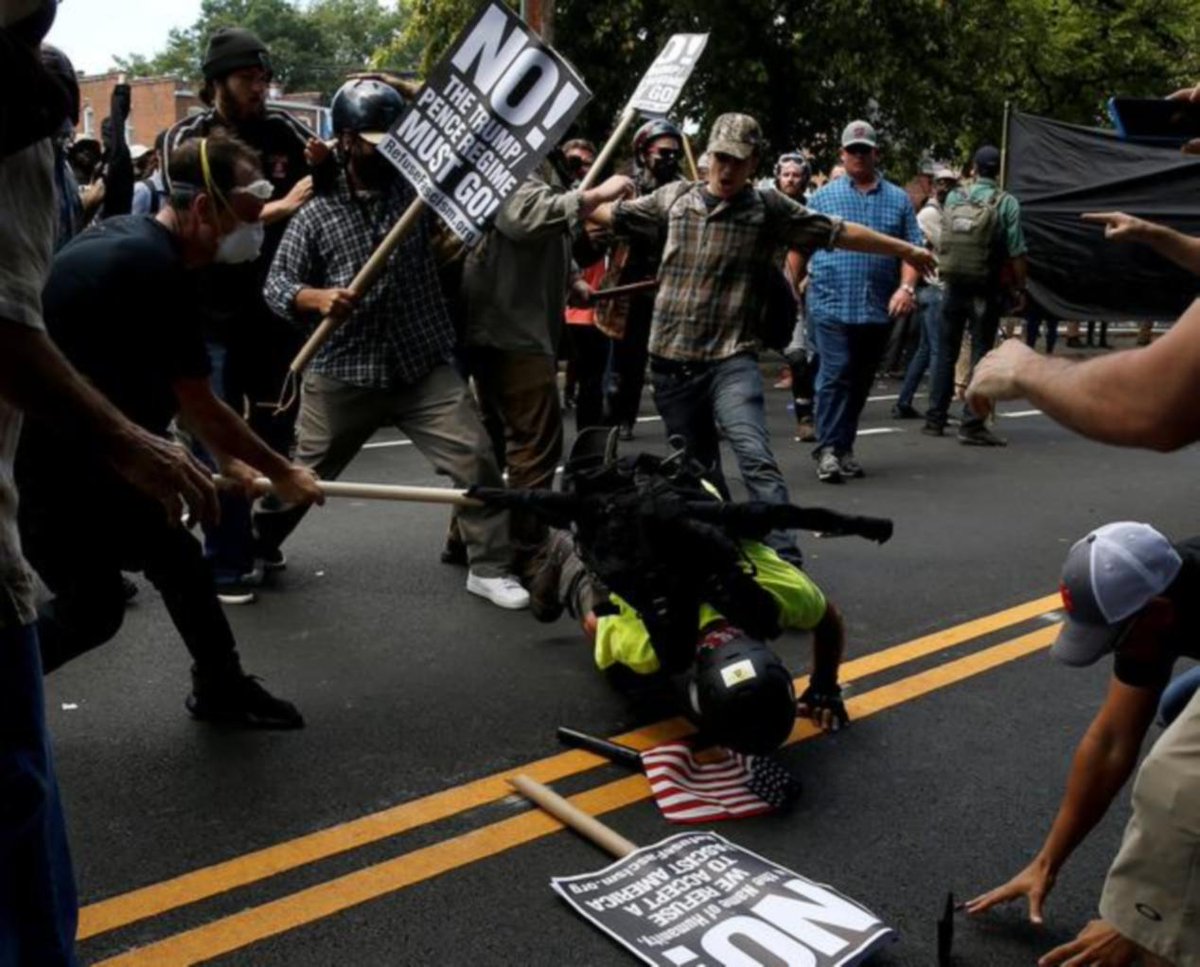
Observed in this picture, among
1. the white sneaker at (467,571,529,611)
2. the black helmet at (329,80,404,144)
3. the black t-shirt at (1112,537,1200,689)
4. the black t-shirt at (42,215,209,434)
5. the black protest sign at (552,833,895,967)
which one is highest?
the black helmet at (329,80,404,144)

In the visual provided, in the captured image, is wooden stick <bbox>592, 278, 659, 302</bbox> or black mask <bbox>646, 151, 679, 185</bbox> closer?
wooden stick <bbox>592, 278, 659, 302</bbox>

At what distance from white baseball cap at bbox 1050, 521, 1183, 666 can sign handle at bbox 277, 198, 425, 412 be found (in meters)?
2.69

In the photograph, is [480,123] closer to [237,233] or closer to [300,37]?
[237,233]

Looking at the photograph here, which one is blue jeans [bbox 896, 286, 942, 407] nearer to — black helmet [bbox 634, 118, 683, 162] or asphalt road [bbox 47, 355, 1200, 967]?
black helmet [bbox 634, 118, 683, 162]

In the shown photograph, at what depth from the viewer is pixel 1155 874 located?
7.23 ft

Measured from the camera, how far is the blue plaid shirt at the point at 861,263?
8594mm

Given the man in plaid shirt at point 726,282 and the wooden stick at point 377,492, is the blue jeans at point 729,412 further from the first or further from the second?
the wooden stick at point 377,492

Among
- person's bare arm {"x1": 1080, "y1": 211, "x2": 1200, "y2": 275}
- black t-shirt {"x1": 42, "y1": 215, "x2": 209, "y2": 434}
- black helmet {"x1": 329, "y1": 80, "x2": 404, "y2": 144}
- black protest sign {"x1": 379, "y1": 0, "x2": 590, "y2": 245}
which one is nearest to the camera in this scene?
black t-shirt {"x1": 42, "y1": 215, "x2": 209, "y2": 434}

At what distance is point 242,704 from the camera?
14.3 ft

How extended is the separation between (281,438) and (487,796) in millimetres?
2714

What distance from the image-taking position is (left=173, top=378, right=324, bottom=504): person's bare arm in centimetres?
398

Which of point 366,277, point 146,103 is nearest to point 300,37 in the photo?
point 146,103

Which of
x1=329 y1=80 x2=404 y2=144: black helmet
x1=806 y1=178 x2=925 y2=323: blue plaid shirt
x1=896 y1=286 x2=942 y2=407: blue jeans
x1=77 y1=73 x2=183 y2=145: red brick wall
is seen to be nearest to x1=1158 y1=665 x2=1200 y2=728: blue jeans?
x1=329 y1=80 x2=404 y2=144: black helmet

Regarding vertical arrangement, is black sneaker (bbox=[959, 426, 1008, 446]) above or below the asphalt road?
below
